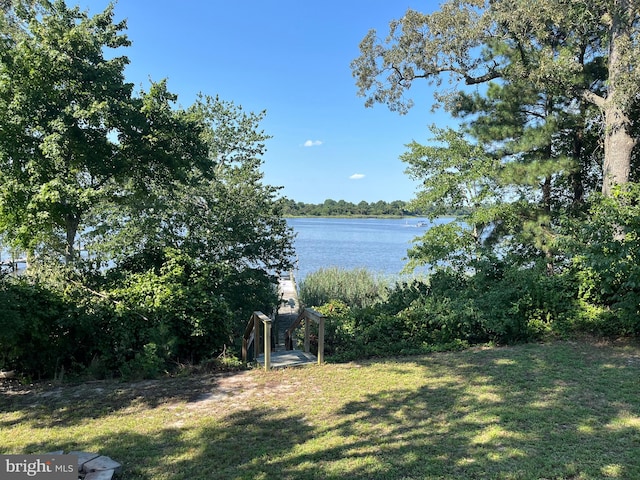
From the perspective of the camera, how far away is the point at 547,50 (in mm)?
8156

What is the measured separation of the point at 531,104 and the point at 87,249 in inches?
374

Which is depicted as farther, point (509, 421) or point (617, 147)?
point (617, 147)

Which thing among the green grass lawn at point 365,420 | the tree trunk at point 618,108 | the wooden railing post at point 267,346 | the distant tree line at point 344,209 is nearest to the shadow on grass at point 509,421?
the green grass lawn at point 365,420

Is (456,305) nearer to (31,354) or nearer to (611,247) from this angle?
(611,247)

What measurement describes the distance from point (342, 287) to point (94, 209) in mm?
8232

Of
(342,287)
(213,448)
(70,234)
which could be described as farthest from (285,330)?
(213,448)

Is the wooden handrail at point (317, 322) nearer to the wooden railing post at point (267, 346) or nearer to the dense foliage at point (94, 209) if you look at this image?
the wooden railing post at point (267, 346)

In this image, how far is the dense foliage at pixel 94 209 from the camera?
5211 millimetres

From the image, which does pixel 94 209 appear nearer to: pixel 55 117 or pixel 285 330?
pixel 55 117

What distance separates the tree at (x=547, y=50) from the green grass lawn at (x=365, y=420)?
174 inches

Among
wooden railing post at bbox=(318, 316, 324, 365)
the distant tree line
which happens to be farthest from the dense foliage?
the distant tree line

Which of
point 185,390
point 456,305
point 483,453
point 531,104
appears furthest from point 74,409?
point 531,104

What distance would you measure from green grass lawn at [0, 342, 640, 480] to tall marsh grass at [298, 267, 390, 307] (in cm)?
889

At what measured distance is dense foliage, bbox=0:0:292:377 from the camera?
5211mm
